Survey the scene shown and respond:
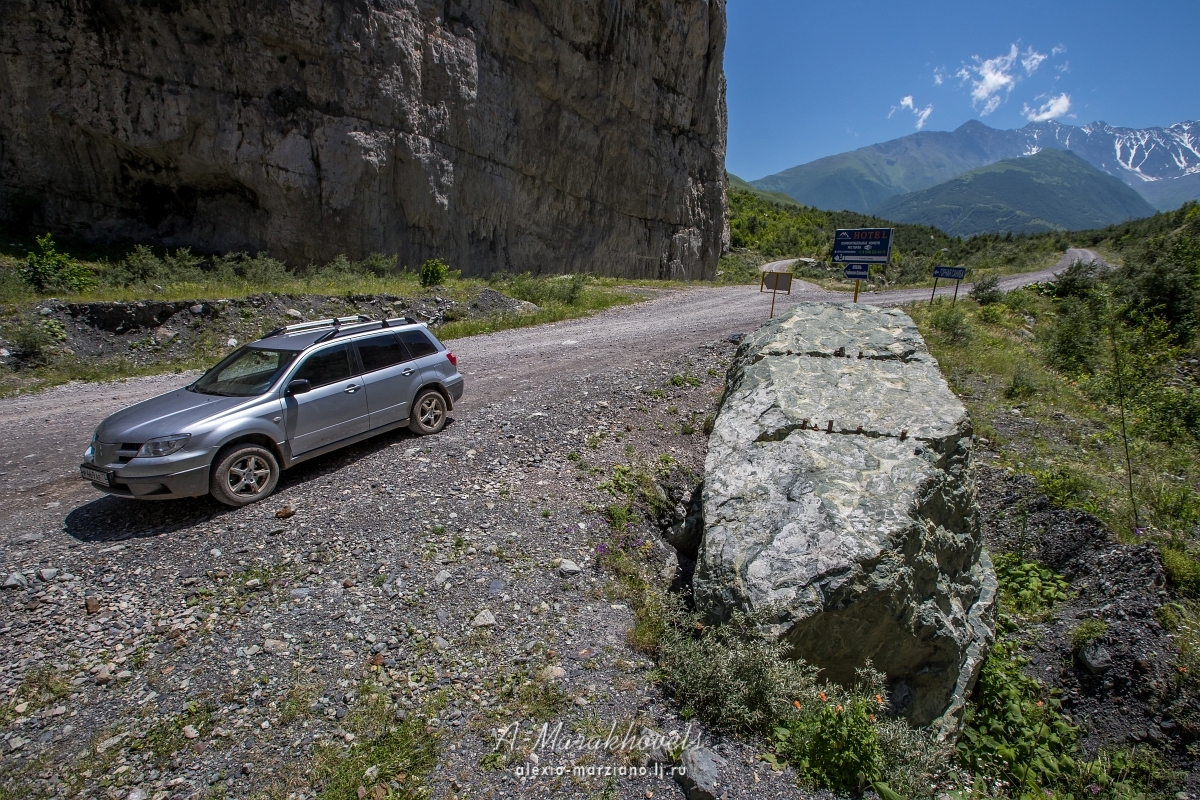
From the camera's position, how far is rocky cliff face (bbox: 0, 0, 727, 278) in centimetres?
1922

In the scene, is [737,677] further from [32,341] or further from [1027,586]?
[32,341]

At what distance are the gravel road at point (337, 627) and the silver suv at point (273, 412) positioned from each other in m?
0.41

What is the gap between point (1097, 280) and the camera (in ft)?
78.5

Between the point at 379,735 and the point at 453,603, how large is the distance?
4.31ft

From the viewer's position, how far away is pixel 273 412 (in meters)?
6.12

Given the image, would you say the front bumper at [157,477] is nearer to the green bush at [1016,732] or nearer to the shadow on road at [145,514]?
the shadow on road at [145,514]

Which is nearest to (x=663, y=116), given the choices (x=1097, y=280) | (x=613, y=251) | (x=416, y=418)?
(x=613, y=251)

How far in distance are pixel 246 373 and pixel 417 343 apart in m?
2.22

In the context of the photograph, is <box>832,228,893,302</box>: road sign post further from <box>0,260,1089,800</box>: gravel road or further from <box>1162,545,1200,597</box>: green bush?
<box>0,260,1089,800</box>: gravel road

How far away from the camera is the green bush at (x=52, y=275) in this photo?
47.3ft

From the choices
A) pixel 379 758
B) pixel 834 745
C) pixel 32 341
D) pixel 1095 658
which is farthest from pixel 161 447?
pixel 32 341

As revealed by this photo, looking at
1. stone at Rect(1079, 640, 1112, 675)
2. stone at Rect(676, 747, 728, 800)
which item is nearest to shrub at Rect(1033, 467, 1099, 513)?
stone at Rect(1079, 640, 1112, 675)

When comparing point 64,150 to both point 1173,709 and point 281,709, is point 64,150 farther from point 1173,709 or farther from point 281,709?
point 1173,709

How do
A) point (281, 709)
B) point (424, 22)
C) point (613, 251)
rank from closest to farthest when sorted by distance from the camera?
point (281, 709)
point (424, 22)
point (613, 251)
